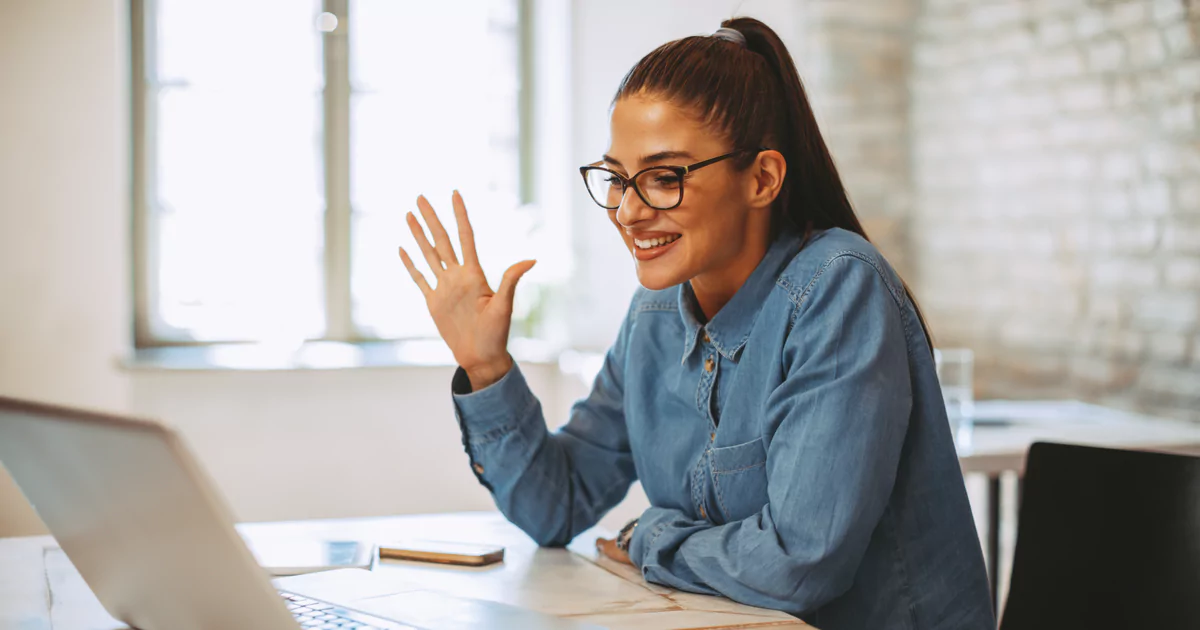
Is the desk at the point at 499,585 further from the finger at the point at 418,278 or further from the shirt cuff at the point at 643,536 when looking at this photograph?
the finger at the point at 418,278

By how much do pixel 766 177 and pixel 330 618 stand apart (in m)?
0.70

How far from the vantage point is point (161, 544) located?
82 centimetres

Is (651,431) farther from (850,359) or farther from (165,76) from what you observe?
(165,76)

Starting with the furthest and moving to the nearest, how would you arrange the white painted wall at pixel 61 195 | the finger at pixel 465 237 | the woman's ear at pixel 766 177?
the white painted wall at pixel 61 195 < the finger at pixel 465 237 < the woman's ear at pixel 766 177

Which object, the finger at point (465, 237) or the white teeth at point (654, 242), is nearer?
the white teeth at point (654, 242)

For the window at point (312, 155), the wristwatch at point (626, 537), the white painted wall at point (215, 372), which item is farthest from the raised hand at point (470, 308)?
the window at point (312, 155)

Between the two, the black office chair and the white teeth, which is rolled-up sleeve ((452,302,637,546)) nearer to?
the white teeth

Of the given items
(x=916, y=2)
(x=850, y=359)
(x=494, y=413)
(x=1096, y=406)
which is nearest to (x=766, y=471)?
(x=850, y=359)

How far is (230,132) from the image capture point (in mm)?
4008

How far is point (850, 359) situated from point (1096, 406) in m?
2.21

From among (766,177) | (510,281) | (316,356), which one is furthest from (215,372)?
(766,177)

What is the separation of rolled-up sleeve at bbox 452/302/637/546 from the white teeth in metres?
0.22

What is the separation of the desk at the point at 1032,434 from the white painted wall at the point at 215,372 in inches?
43.2

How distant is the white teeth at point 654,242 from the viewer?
1284 mm
